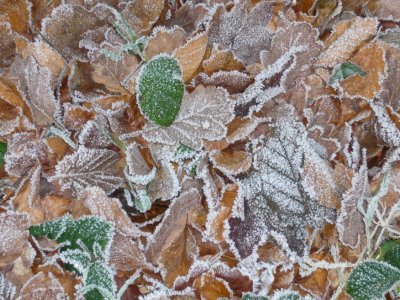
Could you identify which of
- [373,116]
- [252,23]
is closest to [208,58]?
[252,23]

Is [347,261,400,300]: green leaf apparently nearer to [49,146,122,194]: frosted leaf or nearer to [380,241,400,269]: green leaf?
[380,241,400,269]: green leaf

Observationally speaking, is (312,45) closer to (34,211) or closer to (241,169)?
(241,169)

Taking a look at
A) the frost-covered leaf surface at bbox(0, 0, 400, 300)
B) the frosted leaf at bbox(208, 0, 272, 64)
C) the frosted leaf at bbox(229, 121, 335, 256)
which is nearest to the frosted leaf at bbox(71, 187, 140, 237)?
the frost-covered leaf surface at bbox(0, 0, 400, 300)

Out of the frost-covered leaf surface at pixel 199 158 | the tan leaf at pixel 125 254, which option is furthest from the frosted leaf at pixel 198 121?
the tan leaf at pixel 125 254

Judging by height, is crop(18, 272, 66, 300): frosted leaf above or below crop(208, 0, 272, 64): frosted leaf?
below

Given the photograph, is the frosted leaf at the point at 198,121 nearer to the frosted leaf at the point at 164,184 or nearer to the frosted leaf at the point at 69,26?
the frosted leaf at the point at 164,184

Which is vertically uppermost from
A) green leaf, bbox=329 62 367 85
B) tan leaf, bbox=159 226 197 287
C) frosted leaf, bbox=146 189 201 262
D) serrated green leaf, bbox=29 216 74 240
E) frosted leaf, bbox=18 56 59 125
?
frosted leaf, bbox=18 56 59 125
